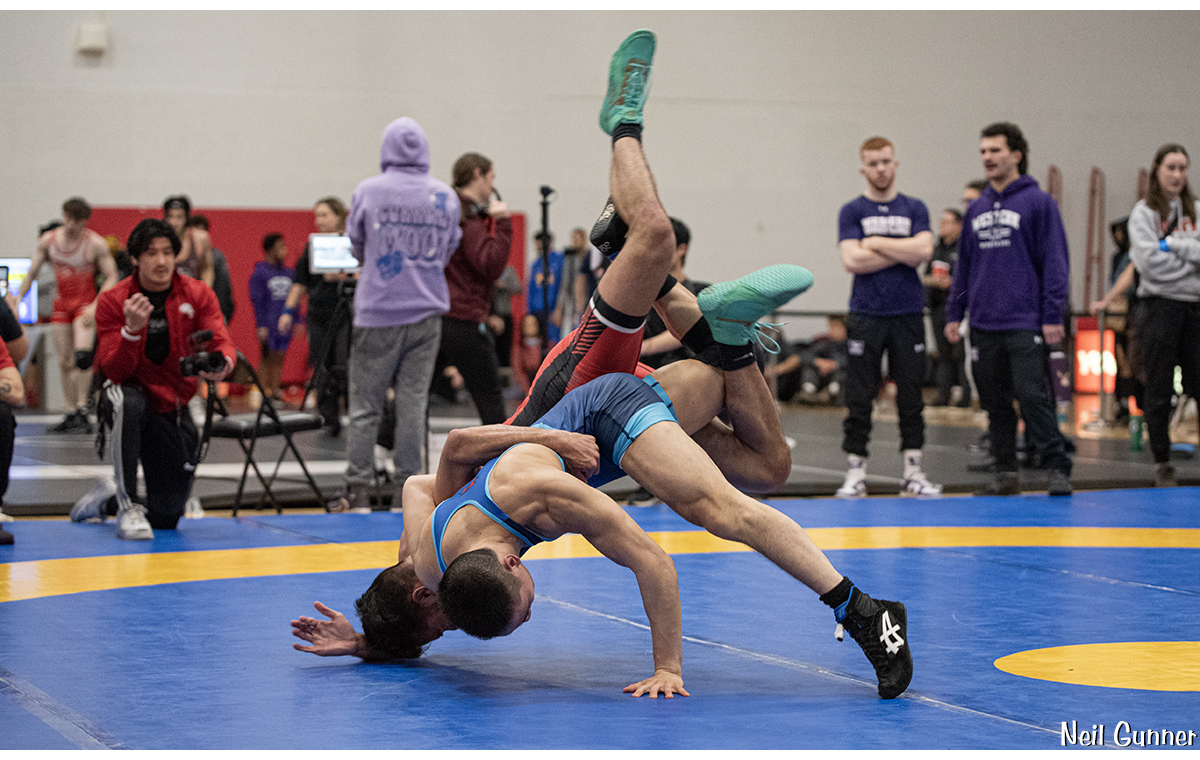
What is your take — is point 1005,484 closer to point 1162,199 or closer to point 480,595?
point 1162,199

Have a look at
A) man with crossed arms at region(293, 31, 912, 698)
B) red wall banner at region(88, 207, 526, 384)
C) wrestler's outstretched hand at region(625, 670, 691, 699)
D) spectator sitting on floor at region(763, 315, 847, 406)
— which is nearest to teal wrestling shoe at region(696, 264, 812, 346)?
man with crossed arms at region(293, 31, 912, 698)

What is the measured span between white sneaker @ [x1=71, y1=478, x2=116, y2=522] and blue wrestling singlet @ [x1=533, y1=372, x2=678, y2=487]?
3.17 meters

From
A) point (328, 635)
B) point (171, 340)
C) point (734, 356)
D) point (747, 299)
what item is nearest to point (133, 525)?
point (171, 340)

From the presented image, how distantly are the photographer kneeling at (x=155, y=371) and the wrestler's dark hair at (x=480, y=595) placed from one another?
2.91 meters

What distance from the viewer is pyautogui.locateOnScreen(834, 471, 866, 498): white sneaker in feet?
22.1

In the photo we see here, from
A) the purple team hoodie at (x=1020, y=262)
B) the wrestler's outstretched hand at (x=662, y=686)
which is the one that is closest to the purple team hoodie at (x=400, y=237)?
the purple team hoodie at (x=1020, y=262)

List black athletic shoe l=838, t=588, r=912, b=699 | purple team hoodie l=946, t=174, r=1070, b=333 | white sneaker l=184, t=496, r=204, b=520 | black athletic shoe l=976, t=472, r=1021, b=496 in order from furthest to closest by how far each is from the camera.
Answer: black athletic shoe l=976, t=472, r=1021, b=496 → purple team hoodie l=946, t=174, r=1070, b=333 → white sneaker l=184, t=496, r=204, b=520 → black athletic shoe l=838, t=588, r=912, b=699

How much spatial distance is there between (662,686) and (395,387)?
3567 millimetres

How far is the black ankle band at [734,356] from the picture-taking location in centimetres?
345

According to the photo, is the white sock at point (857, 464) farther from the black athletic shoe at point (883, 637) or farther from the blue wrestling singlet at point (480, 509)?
the blue wrestling singlet at point (480, 509)

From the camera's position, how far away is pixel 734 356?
3.45 metres

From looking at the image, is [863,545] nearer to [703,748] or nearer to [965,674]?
[965,674]

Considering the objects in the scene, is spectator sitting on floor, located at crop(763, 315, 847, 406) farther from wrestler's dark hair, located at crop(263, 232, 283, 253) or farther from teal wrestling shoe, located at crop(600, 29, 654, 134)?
teal wrestling shoe, located at crop(600, 29, 654, 134)

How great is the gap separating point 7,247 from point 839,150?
949cm
